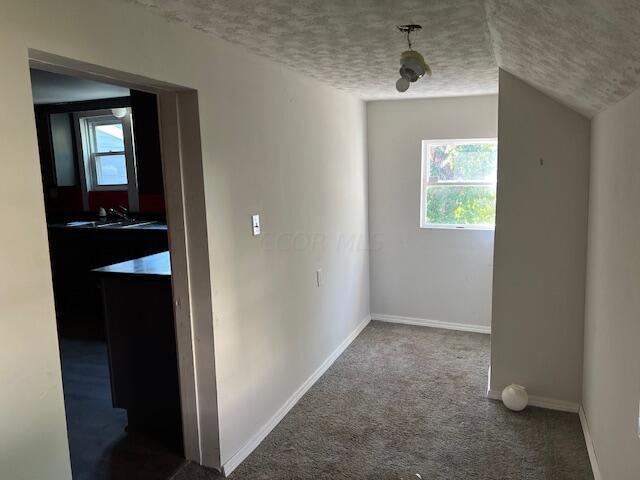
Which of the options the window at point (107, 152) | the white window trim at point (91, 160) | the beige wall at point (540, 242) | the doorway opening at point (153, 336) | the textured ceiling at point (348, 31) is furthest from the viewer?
the window at point (107, 152)

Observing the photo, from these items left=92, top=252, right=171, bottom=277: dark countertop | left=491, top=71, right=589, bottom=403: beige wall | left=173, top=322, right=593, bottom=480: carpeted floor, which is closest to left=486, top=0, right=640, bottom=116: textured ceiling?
left=491, top=71, right=589, bottom=403: beige wall

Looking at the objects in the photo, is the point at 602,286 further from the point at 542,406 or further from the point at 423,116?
the point at 423,116

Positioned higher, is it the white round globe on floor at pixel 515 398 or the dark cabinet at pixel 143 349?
the dark cabinet at pixel 143 349

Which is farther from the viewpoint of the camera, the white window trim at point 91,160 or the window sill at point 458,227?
the white window trim at point 91,160

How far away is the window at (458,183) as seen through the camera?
4.33 m

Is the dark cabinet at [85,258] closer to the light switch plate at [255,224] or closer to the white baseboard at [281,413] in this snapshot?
the white baseboard at [281,413]

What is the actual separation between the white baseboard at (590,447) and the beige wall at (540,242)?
0.18m

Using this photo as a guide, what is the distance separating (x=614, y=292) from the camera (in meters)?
2.02

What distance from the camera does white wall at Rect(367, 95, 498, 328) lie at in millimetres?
4332

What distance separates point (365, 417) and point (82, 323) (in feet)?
10.8

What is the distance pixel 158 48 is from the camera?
1939 mm

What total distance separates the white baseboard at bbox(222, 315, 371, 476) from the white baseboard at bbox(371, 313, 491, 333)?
0.58m

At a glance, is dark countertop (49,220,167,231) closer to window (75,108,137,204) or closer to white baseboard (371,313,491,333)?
window (75,108,137,204)

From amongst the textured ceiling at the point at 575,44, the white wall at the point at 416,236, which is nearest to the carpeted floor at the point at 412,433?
→ the white wall at the point at 416,236
